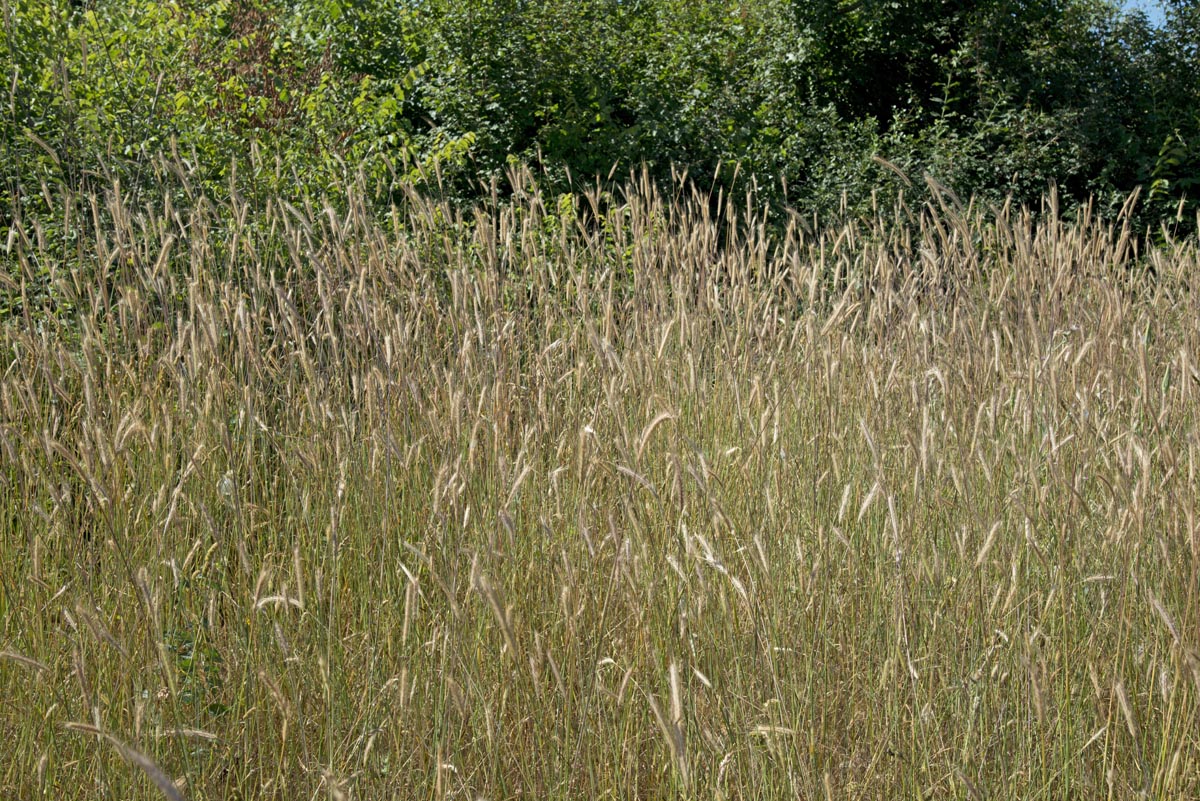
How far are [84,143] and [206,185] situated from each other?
1.41 ft

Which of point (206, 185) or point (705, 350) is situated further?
point (206, 185)

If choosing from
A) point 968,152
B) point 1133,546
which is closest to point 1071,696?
point 1133,546

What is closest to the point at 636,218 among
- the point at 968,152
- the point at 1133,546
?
the point at 1133,546

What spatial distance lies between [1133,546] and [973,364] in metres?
0.80

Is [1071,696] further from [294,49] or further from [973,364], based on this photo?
[294,49]

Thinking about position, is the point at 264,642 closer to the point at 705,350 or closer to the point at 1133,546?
the point at 1133,546

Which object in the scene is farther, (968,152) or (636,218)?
(968,152)

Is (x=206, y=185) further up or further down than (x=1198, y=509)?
further up

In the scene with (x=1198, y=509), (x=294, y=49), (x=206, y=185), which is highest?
(x=294, y=49)

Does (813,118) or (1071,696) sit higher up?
(813,118)

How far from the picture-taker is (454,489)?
1724 millimetres

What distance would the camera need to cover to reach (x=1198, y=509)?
199 cm

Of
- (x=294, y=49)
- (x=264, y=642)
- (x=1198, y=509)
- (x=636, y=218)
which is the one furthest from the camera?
(x=294, y=49)

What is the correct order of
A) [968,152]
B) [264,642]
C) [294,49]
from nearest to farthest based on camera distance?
[264,642] < [294,49] < [968,152]
